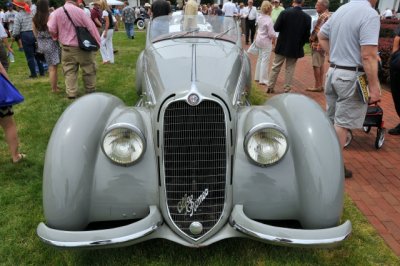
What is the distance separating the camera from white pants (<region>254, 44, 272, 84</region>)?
827cm

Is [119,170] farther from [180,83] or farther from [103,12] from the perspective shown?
[103,12]

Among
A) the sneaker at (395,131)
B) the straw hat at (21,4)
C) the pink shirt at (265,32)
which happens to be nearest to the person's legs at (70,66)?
the straw hat at (21,4)

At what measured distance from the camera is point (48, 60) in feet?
25.2

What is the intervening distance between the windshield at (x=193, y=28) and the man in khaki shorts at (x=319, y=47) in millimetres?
3252

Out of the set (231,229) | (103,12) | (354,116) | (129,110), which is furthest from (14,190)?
(103,12)

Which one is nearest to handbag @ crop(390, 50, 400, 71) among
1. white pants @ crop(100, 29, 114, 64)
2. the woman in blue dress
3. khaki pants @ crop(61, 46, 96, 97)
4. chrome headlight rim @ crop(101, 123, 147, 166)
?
chrome headlight rim @ crop(101, 123, 147, 166)

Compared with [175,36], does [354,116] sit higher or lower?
lower

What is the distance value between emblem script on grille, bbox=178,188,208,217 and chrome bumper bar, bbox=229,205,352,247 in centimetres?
32

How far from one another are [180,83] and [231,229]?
4.17 ft

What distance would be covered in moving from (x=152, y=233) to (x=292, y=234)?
3.24 feet

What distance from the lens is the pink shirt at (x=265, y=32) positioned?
8.05m

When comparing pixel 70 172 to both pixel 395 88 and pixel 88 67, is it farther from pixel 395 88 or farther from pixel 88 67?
pixel 395 88

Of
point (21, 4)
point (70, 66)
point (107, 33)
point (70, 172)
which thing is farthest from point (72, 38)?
point (70, 172)

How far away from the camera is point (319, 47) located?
769 centimetres
